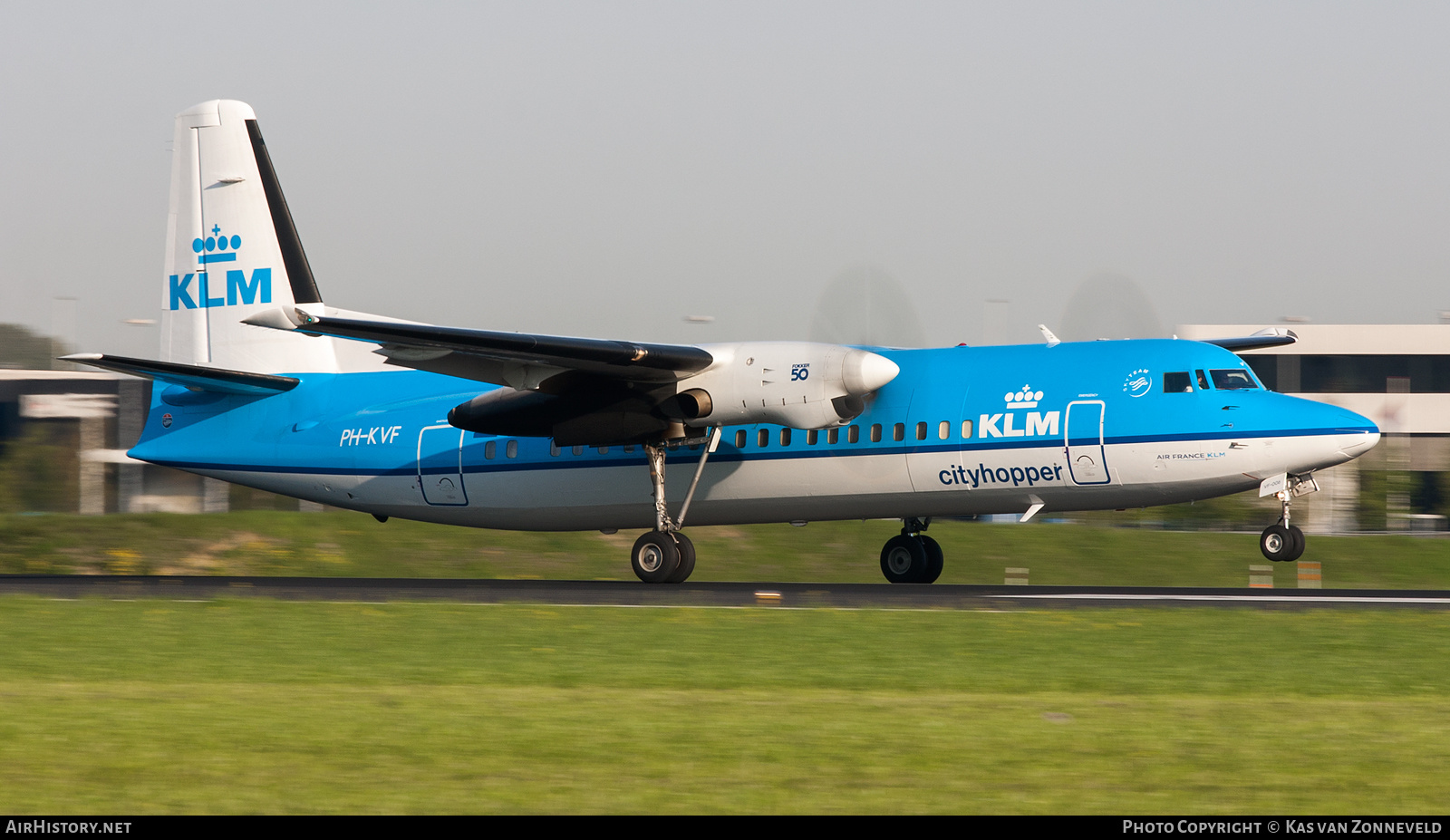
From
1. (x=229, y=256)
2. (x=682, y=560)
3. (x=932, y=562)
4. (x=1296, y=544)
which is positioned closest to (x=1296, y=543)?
(x=1296, y=544)

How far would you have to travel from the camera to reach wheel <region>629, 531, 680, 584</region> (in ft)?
72.2

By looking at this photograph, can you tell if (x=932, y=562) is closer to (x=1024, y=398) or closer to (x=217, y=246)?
(x=1024, y=398)

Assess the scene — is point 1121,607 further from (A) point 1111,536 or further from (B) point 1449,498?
(B) point 1449,498

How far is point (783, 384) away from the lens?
20.8 m

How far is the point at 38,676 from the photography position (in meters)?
11.8

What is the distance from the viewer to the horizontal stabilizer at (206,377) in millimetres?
22828

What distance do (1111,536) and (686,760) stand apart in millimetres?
29020

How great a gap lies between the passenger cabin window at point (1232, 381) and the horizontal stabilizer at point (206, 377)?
15653mm

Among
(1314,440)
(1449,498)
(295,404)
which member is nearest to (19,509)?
(295,404)

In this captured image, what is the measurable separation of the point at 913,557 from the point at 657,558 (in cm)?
466

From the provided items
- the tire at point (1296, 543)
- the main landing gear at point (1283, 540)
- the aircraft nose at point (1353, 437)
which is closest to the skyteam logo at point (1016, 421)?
the main landing gear at point (1283, 540)

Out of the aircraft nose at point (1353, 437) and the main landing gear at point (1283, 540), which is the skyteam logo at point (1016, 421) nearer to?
the main landing gear at point (1283, 540)

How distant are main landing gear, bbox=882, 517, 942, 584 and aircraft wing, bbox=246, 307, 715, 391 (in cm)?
530

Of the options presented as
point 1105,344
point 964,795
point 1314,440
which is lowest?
point 964,795
